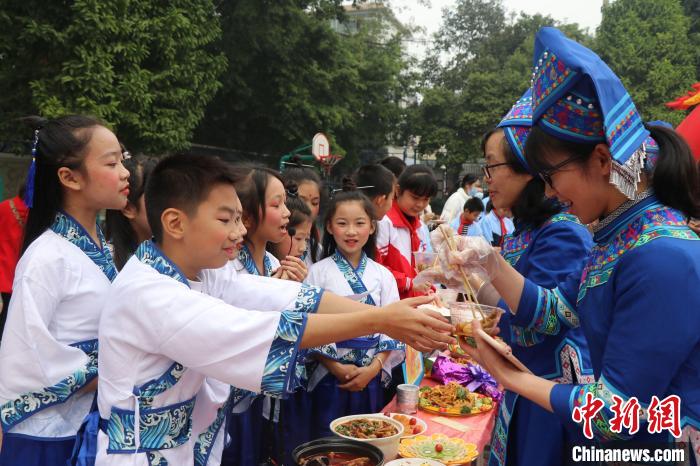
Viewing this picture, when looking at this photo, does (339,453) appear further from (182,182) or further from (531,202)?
(531,202)

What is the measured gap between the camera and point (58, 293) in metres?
2.21

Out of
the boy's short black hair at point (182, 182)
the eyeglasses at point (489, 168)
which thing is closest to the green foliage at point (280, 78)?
the eyeglasses at point (489, 168)

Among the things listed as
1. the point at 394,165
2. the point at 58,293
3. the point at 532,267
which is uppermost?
the point at 394,165

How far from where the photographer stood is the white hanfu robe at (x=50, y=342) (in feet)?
6.98

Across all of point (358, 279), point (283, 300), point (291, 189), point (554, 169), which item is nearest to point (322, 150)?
point (291, 189)

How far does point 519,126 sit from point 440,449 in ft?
4.81

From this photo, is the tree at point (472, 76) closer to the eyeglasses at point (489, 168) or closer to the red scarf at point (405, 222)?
the red scarf at point (405, 222)

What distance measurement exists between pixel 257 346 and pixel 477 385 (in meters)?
2.32

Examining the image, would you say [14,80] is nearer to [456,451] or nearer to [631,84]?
[456,451]

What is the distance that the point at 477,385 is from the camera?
145 inches

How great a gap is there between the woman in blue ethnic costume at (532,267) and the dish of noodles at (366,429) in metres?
0.48

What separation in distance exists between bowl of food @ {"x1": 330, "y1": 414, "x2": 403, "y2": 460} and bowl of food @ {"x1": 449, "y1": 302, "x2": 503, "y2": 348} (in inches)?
30.1

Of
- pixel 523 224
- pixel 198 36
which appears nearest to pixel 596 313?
pixel 523 224

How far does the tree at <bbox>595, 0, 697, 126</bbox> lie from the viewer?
2809 centimetres
